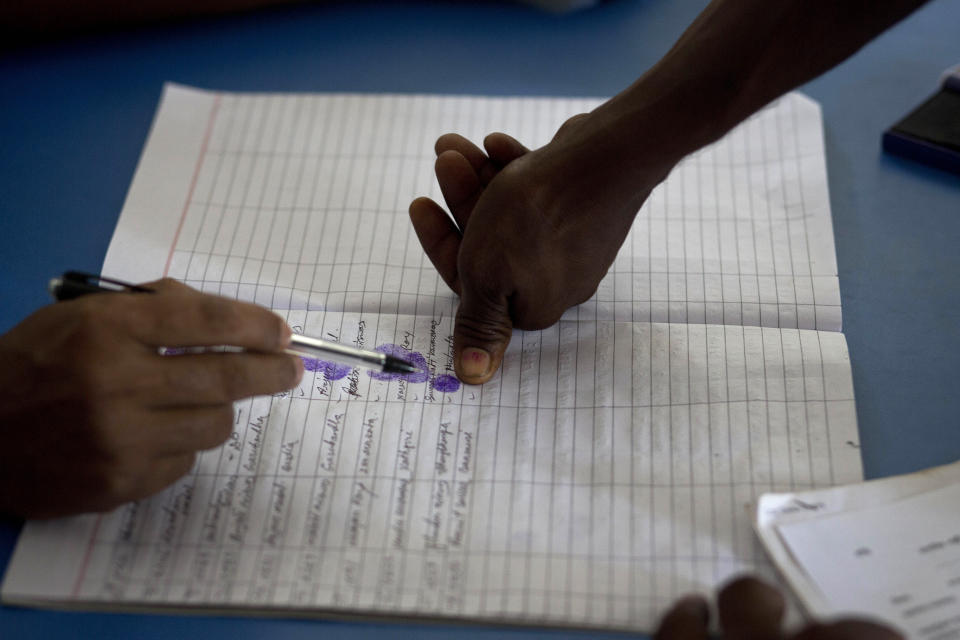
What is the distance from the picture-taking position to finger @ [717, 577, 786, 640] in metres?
0.44

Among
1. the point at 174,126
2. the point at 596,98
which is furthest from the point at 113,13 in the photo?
the point at 596,98

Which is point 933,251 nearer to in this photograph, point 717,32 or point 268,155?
point 717,32

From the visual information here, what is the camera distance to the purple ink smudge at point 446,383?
0.63 m

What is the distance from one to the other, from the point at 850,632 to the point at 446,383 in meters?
0.32

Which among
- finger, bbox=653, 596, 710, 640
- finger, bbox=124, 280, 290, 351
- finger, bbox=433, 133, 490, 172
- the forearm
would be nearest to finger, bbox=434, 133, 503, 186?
finger, bbox=433, 133, 490, 172

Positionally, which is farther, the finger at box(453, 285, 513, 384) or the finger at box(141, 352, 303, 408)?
the finger at box(453, 285, 513, 384)

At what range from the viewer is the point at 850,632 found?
413mm

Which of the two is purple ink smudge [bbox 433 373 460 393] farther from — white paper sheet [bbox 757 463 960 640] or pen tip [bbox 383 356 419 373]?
white paper sheet [bbox 757 463 960 640]

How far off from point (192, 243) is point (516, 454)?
0.36 m

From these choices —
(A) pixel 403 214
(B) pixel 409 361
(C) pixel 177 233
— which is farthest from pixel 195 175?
(B) pixel 409 361

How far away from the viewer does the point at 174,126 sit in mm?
863

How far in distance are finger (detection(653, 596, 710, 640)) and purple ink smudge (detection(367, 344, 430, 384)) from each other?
0.25 meters

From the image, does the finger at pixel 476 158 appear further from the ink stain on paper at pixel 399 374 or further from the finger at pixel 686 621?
the finger at pixel 686 621

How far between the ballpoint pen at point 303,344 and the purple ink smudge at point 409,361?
5cm
